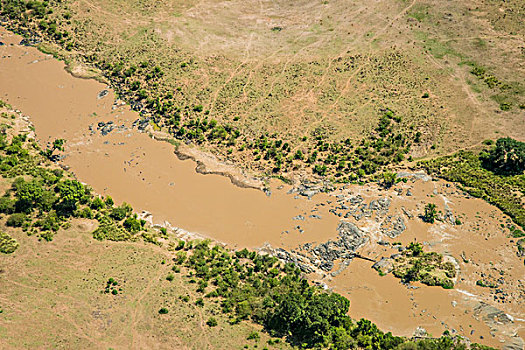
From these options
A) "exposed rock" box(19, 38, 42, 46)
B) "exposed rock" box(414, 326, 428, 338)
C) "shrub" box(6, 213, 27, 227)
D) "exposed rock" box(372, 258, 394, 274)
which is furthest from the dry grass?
"exposed rock" box(19, 38, 42, 46)

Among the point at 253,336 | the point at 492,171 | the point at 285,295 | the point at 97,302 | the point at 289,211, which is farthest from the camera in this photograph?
the point at 492,171

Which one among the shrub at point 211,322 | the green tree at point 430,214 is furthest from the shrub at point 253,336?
the green tree at point 430,214

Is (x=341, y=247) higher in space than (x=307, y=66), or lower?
lower

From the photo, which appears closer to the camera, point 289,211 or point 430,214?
point 430,214

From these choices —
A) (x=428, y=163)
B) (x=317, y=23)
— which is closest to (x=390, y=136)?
(x=428, y=163)

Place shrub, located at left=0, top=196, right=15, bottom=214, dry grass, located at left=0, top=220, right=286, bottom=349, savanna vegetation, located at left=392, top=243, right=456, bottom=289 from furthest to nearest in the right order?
shrub, located at left=0, top=196, right=15, bottom=214 < savanna vegetation, located at left=392, top=243, right=456, bottom=289 < dry grass, located at left=0, top=220, right=286, bottom=349

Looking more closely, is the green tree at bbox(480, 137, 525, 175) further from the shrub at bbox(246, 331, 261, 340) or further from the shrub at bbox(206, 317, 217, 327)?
the shrub at bbox(206, 317, 217, 327)

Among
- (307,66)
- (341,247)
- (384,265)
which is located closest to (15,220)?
(341,247)

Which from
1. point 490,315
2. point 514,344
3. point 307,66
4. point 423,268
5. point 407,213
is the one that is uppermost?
point 307,66

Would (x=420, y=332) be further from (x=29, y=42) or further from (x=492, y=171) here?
(x=29, y=42)
